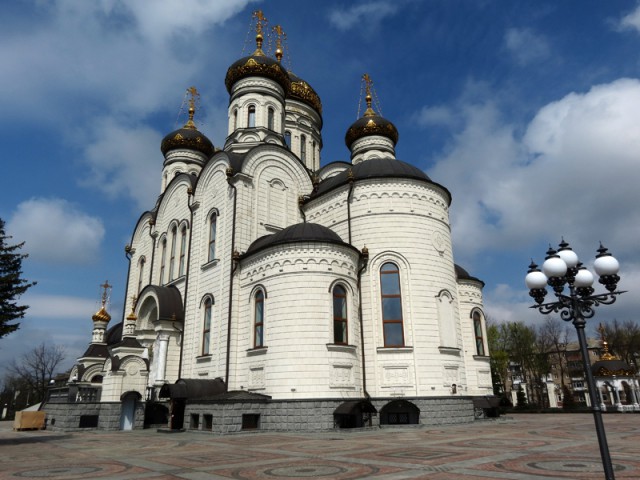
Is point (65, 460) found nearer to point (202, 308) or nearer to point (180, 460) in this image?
point (180, 460)

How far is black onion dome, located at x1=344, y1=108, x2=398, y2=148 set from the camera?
94.2ft

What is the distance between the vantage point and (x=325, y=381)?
1614cm

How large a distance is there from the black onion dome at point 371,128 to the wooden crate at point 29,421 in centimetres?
2137

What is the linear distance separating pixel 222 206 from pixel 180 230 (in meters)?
4.42

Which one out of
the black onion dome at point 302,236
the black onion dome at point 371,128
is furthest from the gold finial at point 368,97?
the black onion dome at point 302,236

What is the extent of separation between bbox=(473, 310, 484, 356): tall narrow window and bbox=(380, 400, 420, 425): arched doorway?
5.58 metres

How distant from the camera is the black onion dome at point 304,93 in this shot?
3212 centimetres

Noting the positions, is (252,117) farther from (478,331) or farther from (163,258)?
(478,331)

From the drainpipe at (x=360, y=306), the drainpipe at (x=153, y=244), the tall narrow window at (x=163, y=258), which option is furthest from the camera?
the drainpipe at (x=153, y=244)

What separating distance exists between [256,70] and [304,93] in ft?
20.4

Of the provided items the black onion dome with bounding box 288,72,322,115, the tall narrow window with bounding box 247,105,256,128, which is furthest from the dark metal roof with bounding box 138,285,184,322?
the black onion dome with bounding box 288,72,322,115

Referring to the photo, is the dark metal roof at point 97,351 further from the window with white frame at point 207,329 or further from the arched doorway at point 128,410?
the window with white frame at point 207,329

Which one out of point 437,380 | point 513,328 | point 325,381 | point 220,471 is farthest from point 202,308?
point 513,328

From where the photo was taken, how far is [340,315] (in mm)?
17406
